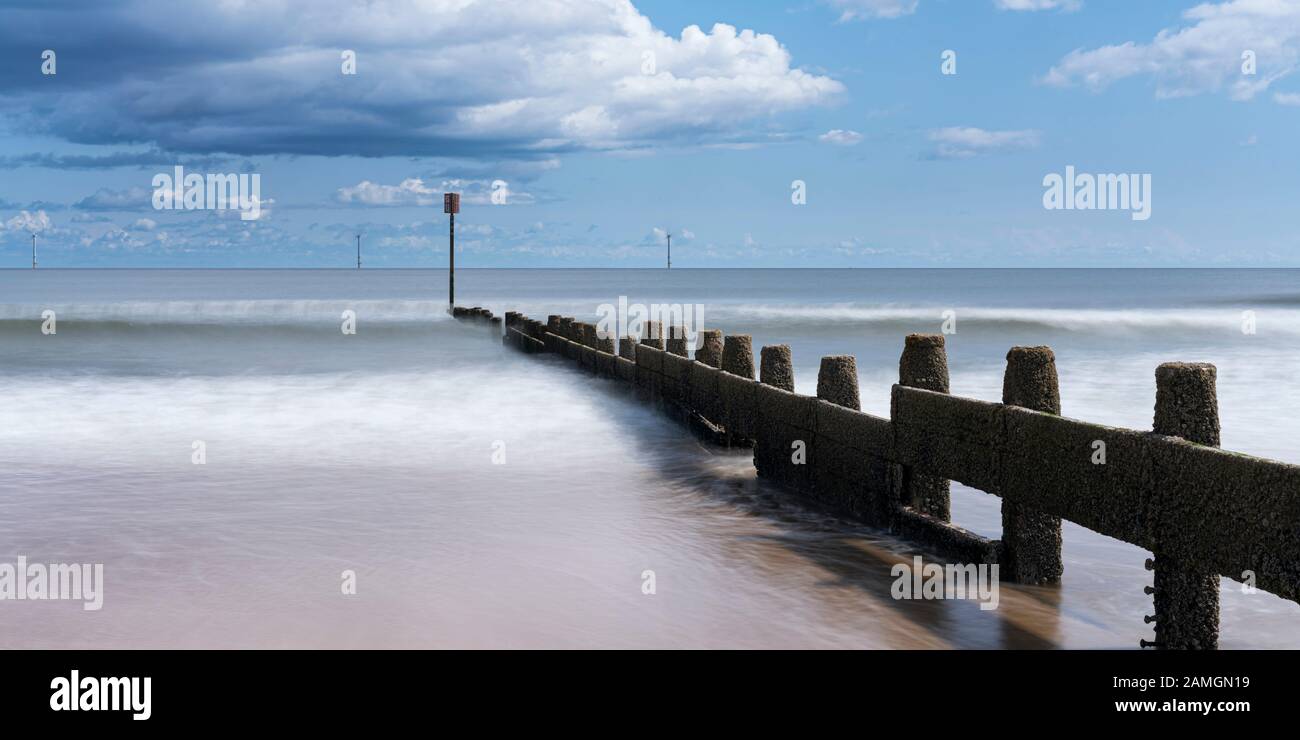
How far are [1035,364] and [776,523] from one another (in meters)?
2.91

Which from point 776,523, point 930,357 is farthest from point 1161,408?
point 776,523

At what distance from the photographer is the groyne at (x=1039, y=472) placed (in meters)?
4.72

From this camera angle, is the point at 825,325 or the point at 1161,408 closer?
the point at 1161,408

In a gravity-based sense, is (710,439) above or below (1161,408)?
below

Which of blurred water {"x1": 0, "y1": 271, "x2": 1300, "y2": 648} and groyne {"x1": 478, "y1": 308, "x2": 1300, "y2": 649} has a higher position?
groyne {"x1": 478, "y1": 308, "x2": 1300, "y2": 649}

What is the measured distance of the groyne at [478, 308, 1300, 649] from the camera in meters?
4.72

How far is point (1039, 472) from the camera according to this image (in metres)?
6.06

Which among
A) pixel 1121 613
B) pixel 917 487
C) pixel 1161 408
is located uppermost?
pixel 1161 408

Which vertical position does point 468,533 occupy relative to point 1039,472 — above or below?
below

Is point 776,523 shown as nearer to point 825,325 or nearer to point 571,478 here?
point 571,478

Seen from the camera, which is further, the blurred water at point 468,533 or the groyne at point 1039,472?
the blurred water at point 468,533

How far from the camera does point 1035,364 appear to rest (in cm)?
631

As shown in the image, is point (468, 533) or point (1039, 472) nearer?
point (1039, 472)

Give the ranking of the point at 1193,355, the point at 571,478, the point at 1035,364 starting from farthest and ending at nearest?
the point at 1193,355, the point at 571,478, the point at 1035,364
